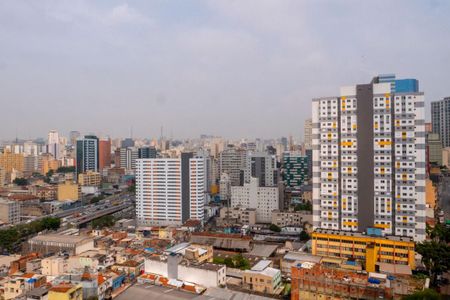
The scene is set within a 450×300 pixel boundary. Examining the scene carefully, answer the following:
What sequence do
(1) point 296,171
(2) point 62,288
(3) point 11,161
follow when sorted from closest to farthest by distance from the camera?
(2) point 62,288 → (1) point 296,171 → (3) point 11,161

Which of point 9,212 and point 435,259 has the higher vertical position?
point 435,259

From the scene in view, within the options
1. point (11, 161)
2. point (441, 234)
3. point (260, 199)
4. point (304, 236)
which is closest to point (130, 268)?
point (304, 236)

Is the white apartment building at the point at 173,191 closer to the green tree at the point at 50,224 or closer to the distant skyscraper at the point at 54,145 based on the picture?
the green tree at the point at 50,224

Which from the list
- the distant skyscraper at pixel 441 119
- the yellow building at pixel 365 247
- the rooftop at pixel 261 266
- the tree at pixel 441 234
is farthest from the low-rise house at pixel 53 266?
the distant skyscraper at pixel 441 119

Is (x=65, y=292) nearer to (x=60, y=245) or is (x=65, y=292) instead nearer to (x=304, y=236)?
(x=60, y=245)

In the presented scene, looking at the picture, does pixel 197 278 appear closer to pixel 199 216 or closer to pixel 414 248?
pixel 414 248
